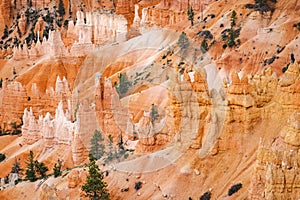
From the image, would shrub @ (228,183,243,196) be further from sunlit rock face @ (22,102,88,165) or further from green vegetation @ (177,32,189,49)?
green vegetation @ (177,32,189,49)

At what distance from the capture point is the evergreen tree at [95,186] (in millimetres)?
46375

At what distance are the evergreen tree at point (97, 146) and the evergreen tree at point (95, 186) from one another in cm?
908

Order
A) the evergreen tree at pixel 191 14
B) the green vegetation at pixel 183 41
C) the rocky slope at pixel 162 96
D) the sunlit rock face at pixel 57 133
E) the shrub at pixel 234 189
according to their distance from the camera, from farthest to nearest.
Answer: the evergreen tree at pixel 191 14
the green vegetation at pixel 183 41
the sunlit rock face at pixel 57 133
the rocky slope at pixel 162 96
the shrub at pixel 234 189

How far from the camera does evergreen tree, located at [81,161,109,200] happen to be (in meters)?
46.4

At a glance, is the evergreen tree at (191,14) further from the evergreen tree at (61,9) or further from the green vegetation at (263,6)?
the evergreen tree at (61,9)

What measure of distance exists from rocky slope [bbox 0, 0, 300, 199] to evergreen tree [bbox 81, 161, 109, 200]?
97 centimetres

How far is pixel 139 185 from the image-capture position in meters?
46.4

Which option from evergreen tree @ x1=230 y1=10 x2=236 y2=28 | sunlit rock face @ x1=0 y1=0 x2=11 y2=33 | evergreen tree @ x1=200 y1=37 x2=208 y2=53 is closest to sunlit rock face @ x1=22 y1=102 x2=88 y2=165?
evergreen tree @ x1=200 y1=37 x2=208 y2=53

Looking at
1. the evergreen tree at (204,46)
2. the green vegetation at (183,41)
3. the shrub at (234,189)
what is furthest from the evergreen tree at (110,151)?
the green vegetation at (183,41)

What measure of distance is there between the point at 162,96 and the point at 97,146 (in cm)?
1535

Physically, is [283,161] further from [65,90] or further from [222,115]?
[65,90]

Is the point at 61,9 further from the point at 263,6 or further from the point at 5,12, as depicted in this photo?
the point at 263,6

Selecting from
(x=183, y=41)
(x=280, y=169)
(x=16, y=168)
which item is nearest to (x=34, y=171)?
(x=16, y=168)

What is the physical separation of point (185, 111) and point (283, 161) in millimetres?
10998
